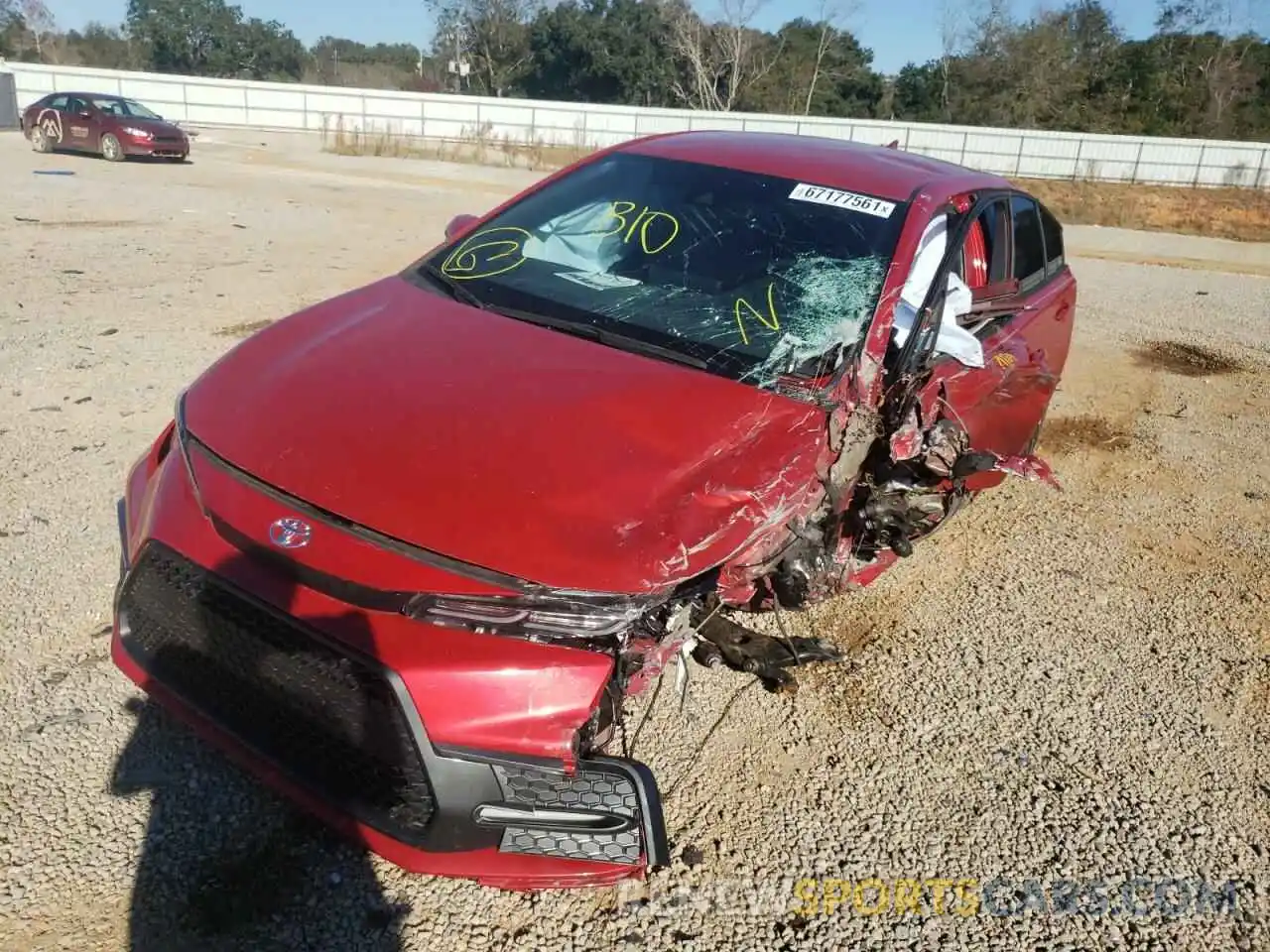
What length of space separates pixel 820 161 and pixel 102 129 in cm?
1832

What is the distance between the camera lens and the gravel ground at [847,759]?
223cm

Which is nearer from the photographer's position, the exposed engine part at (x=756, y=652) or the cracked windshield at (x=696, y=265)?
the exposed engine part at (x=756, y=652)

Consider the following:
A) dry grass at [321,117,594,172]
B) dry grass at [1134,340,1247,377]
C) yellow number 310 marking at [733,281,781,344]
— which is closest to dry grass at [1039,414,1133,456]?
dry grass at [1134,340,1247,377]

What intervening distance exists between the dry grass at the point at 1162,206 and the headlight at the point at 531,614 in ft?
66.0

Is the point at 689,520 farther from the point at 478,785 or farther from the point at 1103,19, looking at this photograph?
the point at 1103,19

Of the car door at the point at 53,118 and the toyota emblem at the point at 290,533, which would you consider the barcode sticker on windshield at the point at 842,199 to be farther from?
the car door at the point at 53,118

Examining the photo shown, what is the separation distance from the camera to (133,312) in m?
6.88

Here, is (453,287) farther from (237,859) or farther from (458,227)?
(237,859)

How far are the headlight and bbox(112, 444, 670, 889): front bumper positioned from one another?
0.05 metres

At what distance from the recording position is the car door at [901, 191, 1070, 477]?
10.8 ft

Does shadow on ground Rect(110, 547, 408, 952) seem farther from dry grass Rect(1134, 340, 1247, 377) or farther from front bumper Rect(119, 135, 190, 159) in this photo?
front bumper Rect(119, 135, 190, 159)

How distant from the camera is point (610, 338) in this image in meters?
2.90

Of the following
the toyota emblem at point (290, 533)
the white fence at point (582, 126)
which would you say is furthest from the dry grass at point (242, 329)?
the white fence at point (582, 126)

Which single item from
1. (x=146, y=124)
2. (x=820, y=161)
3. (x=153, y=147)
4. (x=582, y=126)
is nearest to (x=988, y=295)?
(x=820, y=161)
